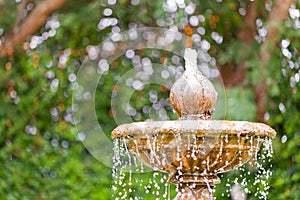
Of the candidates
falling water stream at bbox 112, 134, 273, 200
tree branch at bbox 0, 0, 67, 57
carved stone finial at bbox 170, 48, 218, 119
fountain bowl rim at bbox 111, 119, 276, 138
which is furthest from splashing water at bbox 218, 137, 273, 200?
tree branch at bbox 0, 0, 67, 57

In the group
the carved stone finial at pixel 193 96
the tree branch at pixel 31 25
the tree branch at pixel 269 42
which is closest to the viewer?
the carved stone finial at pixel 193 96

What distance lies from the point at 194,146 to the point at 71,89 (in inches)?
91.0

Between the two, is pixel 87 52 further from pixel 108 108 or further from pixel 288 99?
pixel 288 99

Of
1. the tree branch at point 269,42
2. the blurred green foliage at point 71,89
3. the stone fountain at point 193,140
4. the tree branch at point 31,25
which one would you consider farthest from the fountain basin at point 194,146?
the tree branch at point 31,25

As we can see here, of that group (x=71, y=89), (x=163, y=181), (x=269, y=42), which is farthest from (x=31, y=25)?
(x=269, y=42)

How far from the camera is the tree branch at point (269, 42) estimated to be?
4.27 m

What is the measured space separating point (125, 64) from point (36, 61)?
2.33 feet

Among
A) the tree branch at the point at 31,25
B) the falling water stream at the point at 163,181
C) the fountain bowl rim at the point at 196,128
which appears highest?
the tree branch at the point at 31,25

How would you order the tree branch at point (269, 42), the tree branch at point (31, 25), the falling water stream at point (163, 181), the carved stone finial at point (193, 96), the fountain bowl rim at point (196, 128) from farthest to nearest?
the tree branch at point (31, 25) → the tree branch at point (269, 42) → the falling water stream at point (163, 181) → the carved stone finial at point (193, 96) → the fountain bowl rim at point (196, 128)

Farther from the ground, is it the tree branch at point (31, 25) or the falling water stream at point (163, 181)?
the tree branch at point (31, 25)

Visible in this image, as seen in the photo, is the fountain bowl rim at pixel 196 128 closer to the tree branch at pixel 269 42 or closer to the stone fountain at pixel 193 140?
the stone fountain at pixel 193 140

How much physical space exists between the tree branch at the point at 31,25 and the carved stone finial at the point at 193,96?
2160mm

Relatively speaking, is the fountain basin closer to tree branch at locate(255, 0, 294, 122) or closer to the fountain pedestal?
the fountain pedestal

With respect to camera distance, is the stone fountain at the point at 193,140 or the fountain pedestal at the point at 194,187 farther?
the fountain pedestal at the point at 194,187
